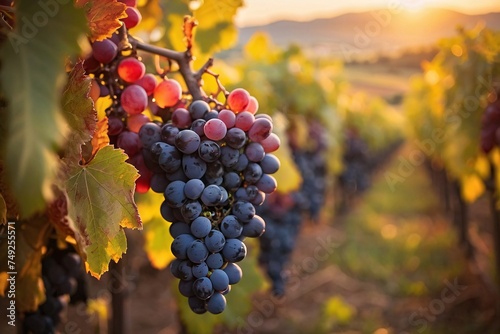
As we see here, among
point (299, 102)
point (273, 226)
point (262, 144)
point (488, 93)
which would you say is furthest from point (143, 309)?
point (262, 144)

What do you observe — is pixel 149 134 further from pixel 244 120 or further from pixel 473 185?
pixel 473 185

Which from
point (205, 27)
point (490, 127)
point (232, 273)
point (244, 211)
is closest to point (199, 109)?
point (244, 211)

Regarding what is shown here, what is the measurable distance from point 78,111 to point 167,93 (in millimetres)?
274

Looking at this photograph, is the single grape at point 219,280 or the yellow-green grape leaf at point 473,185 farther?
the yellow-green grape leaf at point 473,185

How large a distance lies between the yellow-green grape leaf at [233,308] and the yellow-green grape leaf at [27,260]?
146cm

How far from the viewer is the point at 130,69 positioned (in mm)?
1242

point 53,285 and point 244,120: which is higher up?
point 244,120

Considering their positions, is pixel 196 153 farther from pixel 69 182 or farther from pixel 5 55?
pixel 5 55

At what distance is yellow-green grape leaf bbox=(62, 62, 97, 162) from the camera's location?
1.04 metres

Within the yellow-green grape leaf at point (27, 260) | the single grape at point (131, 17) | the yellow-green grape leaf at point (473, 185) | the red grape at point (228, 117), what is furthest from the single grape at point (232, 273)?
the yellow-green grape leaf at point (473, 185)

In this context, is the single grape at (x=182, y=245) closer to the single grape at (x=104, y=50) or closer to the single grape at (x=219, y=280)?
the single grape at (x=219, y=280)

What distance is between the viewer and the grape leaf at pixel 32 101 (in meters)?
0.55

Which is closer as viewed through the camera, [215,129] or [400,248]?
[215,129]

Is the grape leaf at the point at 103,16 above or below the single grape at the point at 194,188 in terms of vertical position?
above
